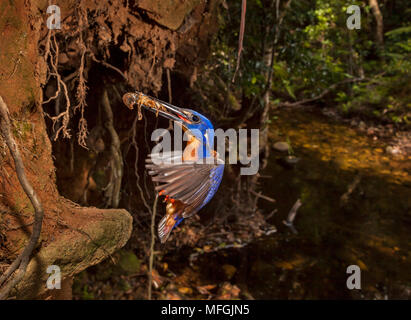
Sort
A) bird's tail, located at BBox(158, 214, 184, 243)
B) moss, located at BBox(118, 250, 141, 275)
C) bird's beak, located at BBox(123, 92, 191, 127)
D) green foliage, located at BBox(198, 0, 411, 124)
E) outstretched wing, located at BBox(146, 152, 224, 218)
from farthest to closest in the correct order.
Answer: green foliage, located at BBox(198, 0, 411, 124) → moss, located at BBox(118, 250, 141, 275) → bird's tail, located at BBox(158, 214, 184, 243) → bird's beak, located at BBox(123, 92, 191, 127) → outstretched wing, located at BBox(146, 152, 224, 218)

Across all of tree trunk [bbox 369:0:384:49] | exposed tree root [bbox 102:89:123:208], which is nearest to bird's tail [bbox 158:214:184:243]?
exposed tree root [bbox 102:89:123:208]

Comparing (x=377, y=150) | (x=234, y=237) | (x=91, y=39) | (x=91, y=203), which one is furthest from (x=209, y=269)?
(x=377, y=150)

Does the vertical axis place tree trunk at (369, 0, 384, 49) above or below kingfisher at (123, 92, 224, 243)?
above

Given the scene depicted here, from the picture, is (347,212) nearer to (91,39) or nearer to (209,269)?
(209,269)

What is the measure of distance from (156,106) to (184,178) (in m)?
0.25

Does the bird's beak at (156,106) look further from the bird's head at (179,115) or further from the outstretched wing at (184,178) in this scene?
the outstretched wing at (184,178)

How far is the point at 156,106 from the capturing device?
3.77 ft

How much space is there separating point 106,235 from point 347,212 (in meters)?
4.34

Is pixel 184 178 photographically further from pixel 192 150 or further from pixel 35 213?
pixel 35 213

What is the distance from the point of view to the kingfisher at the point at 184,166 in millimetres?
1052

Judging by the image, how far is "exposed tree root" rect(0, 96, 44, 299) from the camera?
4.53 feet

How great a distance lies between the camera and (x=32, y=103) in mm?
1729

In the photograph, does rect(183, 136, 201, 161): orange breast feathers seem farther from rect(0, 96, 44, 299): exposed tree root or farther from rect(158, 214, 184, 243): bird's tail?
rect(0, 96, 44, 299): exposed tree root

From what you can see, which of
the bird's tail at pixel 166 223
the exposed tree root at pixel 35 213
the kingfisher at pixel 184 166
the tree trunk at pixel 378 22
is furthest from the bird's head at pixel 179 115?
the tree trunk at pixel 378 22
